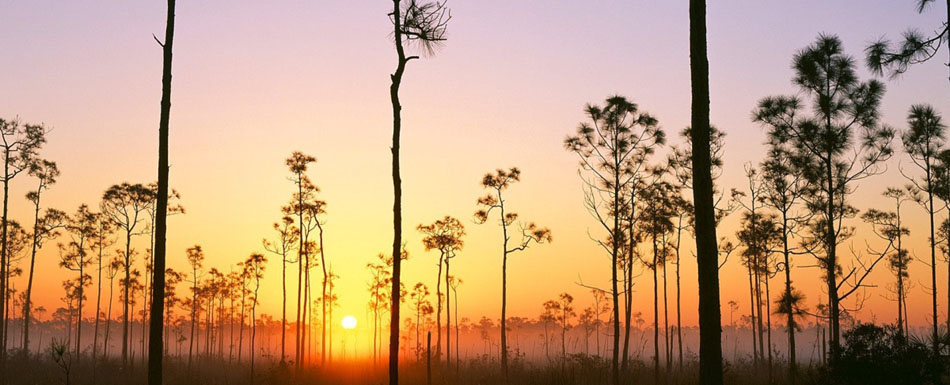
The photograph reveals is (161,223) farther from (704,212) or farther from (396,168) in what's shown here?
(704,212)

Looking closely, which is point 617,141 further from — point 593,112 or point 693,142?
point 693,142

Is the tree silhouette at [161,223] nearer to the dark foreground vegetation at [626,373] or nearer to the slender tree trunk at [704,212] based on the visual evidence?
the dark foreground vegetation at [626,373]

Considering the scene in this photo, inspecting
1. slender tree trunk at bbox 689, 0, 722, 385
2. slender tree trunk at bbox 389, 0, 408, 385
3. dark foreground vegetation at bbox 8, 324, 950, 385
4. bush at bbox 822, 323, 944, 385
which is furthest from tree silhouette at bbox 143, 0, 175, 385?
bush at bbox 822, 323, 944, 385

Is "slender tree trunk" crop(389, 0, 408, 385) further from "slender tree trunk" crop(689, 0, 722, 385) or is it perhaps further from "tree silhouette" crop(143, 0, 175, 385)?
"slender tree trunk" crop(689, 0, 722, 385)

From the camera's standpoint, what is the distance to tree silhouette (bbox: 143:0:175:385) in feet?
38.3

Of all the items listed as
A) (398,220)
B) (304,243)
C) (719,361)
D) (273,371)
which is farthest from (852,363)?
(304,243)

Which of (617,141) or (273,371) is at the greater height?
(617,141)

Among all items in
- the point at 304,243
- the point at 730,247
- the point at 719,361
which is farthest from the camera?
the point at 304,243

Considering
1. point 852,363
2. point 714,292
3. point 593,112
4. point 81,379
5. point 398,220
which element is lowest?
point 81,379

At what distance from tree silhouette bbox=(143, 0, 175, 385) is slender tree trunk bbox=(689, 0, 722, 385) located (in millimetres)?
8108

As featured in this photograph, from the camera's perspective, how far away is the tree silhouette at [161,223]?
11.7 metres

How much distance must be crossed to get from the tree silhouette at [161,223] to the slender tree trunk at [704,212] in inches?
319

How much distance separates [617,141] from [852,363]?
48.4 feet

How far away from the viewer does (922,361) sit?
503 inches
